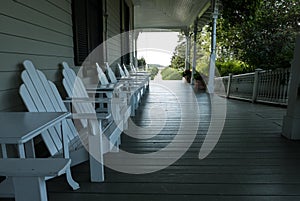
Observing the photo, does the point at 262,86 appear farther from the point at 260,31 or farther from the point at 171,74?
the point at 171,74

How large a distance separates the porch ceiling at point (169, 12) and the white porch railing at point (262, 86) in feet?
8.92

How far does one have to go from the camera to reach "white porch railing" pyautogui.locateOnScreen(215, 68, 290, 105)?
5.13 m

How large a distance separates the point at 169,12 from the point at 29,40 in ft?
28.3

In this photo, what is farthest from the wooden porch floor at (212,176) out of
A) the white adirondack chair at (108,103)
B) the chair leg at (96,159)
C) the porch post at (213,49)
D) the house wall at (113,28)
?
the porch post at (213,49)

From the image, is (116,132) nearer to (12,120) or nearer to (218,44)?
(12,120)

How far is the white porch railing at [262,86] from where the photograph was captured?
202 inches

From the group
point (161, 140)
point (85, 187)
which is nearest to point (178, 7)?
point (161, 140)

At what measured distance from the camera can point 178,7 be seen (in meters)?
8.53

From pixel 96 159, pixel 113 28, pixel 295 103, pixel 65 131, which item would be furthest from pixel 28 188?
pixel 113 28

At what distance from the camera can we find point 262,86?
5.89 metres

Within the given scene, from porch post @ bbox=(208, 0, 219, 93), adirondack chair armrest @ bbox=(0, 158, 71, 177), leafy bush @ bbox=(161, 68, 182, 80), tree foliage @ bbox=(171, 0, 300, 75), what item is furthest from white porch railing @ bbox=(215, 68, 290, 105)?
leafy bush @ bbox=(161, 68, 182, 80)

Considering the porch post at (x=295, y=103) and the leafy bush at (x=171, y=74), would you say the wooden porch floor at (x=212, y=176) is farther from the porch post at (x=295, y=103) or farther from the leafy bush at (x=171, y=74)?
the leafy bush at (x=171, y=74)

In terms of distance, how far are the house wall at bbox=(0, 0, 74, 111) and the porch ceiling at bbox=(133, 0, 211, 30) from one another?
5695 mm

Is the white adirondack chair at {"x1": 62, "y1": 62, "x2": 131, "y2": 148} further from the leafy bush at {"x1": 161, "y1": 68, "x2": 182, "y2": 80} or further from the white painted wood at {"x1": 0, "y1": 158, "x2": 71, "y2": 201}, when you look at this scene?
the leafy bush at {"x1": 161, "y1": 68, "x2": 182, "y2": 80}
